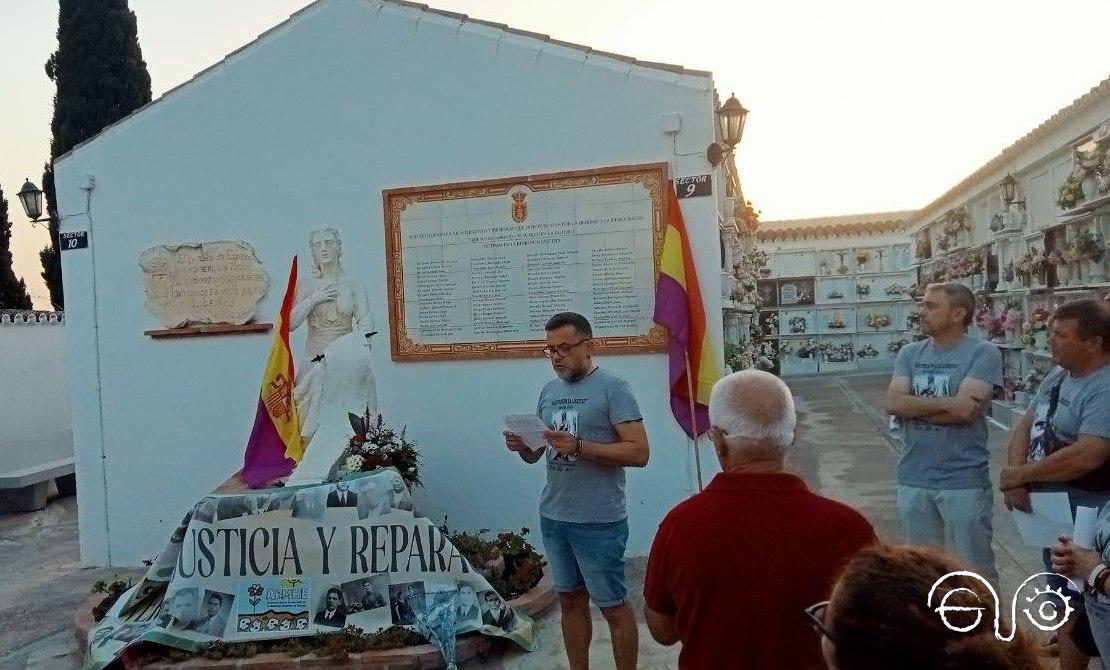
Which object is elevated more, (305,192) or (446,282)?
(305,192)

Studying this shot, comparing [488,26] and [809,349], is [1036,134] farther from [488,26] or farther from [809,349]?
[809,349]

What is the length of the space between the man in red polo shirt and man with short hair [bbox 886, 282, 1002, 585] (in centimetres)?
211

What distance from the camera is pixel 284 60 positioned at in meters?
7.22

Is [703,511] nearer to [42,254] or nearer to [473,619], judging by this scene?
[473,619]

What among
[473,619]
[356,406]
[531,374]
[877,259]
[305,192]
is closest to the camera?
[473,619]

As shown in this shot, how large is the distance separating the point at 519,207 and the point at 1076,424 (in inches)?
171

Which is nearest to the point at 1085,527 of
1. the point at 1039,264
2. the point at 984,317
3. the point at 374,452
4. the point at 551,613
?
the point at 551,613

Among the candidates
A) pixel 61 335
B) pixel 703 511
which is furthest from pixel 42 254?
pixel 703 511

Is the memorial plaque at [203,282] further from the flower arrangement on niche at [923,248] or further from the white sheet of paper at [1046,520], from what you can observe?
the flower arrangement on niche at [923,248]

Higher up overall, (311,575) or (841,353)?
(841,353)

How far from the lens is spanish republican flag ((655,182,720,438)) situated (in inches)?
241

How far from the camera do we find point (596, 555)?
12.3 ft

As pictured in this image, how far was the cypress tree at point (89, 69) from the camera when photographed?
16.1 meters

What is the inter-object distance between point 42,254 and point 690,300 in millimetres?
16830
